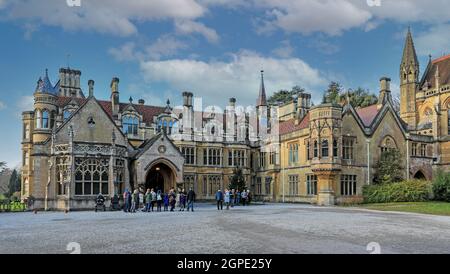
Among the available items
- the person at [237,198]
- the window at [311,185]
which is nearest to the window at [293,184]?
the window at [311,185]

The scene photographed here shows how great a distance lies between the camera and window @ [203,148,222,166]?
46.2 meters

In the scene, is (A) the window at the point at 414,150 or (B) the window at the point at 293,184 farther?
(A) the window at the point at 414,150

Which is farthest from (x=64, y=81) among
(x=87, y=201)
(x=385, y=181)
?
(x=385, y=181)

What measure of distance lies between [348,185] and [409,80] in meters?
29.1

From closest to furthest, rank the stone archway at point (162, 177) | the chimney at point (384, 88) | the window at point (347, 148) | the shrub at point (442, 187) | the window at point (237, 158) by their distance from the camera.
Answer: the shrub at point (442, 187) < the stone archway at point (162, 177) < the window at point (347, 148) < the chimney at point (384, 88) < the window at point (237, 158)

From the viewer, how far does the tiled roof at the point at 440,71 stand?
186 ft

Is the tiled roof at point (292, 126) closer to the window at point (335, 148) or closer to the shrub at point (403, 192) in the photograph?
the window at point (335, 148)

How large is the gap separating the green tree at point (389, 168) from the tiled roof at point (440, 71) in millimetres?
22761

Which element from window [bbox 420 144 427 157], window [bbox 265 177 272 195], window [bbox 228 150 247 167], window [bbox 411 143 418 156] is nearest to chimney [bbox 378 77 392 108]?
window [bbox 411 143 418 156]

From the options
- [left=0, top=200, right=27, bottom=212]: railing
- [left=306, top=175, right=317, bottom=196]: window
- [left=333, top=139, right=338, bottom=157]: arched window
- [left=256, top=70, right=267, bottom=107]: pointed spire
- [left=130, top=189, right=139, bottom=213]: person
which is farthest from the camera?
[left=256, top=70, right=267, bottom=107]: pointed spire

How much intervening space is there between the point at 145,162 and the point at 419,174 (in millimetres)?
27898

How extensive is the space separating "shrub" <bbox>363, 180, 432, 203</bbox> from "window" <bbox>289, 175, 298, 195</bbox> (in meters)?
7.39

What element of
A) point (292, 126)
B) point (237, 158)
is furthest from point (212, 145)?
point (292, 126)

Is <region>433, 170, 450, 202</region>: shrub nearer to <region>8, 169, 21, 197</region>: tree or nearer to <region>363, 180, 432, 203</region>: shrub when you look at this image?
<region>363, 180, 432, 203</region>: shrub
